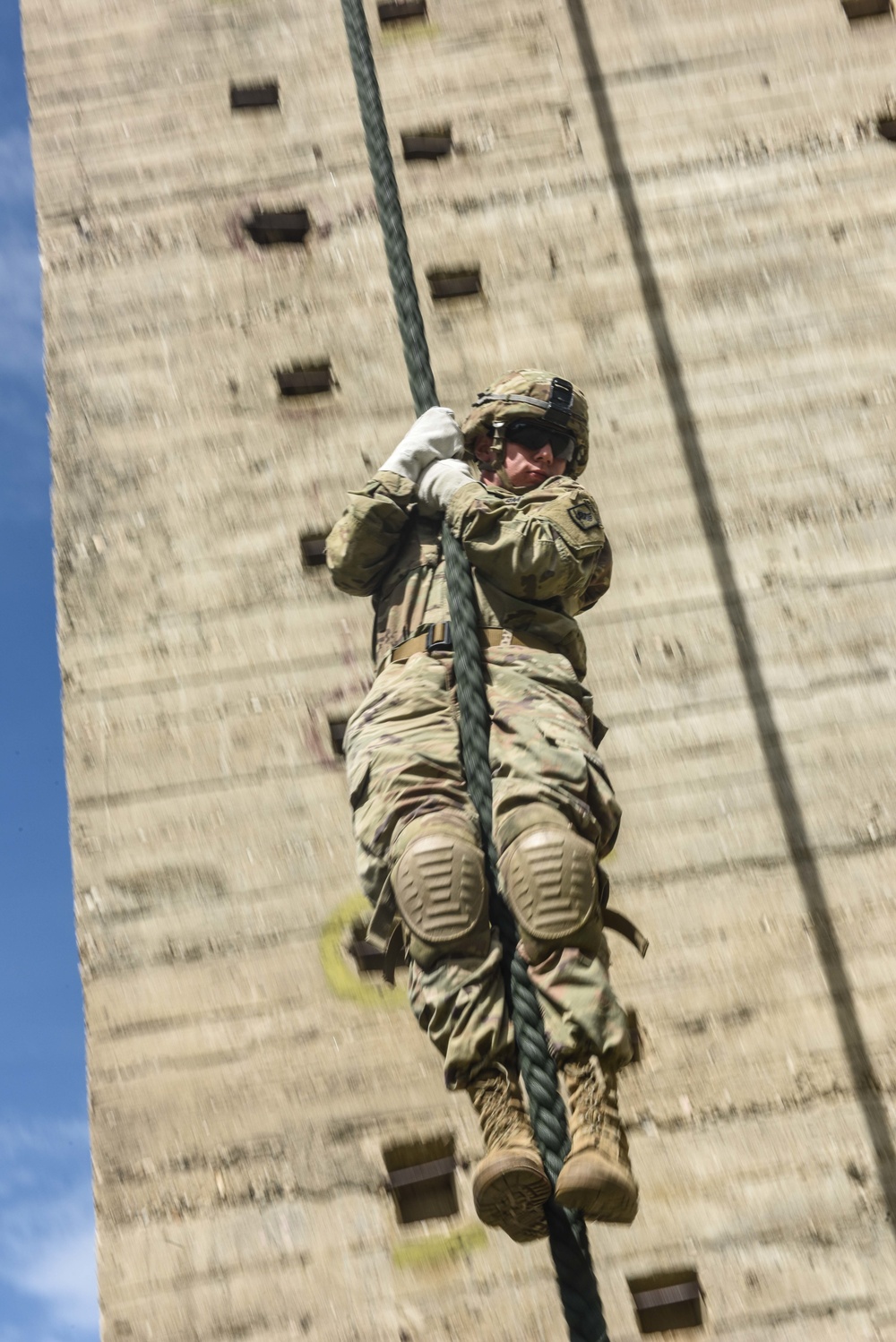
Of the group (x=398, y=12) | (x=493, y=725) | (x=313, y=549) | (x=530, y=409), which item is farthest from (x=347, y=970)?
(x=398, y=12)

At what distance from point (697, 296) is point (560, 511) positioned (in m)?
2.22

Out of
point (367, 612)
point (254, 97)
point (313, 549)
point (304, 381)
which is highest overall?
point (254, 97)

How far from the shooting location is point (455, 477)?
10.9 ft

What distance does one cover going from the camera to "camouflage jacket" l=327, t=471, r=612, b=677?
3.23 metres

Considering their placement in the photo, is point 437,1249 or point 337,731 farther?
point 337,731

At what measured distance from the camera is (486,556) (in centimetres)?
321

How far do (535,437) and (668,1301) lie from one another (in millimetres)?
2127

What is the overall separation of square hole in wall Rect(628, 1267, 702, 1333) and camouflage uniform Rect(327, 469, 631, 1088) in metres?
1.37

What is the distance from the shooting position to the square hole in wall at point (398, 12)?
5.75 metres

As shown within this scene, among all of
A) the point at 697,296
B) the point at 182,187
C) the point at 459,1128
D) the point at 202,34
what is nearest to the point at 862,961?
the point at 459,1128

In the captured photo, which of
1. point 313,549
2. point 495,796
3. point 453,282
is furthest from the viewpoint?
point 453,282

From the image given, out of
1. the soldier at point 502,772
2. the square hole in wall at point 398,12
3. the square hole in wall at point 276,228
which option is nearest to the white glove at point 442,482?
the soldier at point 502,772

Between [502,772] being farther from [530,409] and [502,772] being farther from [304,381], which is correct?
[304,381]

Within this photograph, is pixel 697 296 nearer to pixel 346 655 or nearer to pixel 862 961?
pixel 346 655
